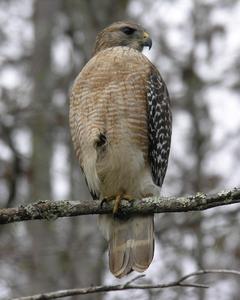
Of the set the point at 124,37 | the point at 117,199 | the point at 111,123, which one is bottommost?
the point at 117,199

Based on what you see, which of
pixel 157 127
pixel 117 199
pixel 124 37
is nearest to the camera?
pixel 117 199

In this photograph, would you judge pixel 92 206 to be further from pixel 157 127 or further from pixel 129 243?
pixel 157 127

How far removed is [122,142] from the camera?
6.38 m

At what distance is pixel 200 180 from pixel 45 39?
3.19 meters

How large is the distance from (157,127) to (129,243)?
37.3 inches

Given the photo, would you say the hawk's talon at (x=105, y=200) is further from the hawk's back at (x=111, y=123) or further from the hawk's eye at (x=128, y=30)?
the hawk's eye at (x=128, y=30)

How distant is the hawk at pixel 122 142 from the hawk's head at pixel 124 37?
724 mm

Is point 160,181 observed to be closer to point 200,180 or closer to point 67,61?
point 200,180

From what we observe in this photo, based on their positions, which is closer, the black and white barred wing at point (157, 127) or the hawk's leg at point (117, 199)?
the hawk's leg at point (117, 199)

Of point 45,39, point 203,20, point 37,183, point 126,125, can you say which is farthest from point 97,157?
point 203,20

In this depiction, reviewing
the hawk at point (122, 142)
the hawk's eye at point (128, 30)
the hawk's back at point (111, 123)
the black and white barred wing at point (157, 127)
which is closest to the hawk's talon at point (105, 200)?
the hawk at point (122, 142)

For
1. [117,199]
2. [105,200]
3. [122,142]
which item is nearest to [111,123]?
[122,142]

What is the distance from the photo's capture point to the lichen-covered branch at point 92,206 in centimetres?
500

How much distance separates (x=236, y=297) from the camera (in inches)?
492
